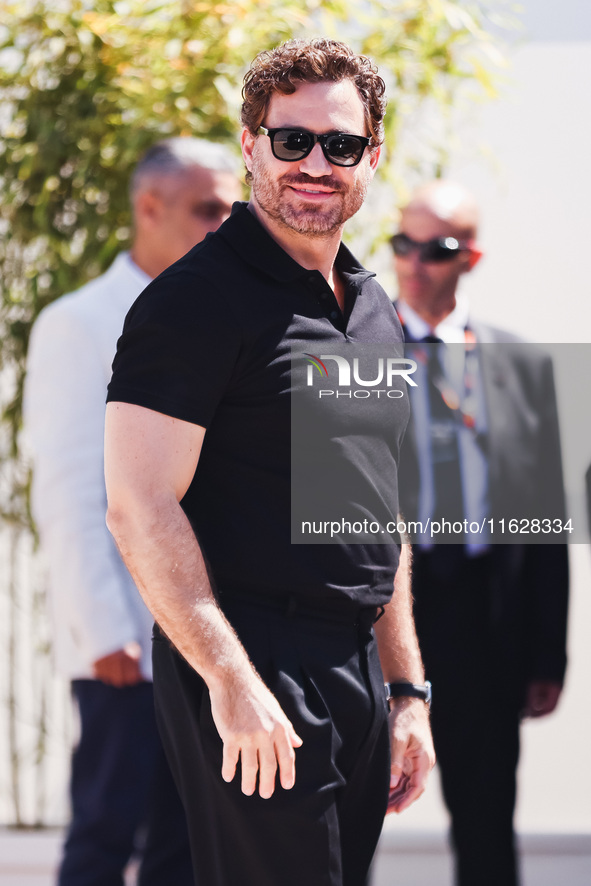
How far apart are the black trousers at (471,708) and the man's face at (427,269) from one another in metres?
0.58

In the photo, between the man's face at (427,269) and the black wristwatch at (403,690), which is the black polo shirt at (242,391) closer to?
the black wristwatch at (403,690)

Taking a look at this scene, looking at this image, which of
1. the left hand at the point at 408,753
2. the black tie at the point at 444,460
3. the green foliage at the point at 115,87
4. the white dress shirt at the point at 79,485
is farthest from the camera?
the green foliage at the point at 115,87

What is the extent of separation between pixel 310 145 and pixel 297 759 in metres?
0.79

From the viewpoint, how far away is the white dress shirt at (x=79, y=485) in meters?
2.25

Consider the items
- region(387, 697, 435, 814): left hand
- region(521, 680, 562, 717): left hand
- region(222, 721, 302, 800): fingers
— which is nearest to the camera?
region(222, 721, 302, 800): fingers

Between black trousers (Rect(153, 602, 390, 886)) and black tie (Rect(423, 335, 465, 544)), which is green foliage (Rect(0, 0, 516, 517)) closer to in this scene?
black tie (Rect(423, 335, 465, 544))

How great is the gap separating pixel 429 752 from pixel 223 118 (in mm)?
1888

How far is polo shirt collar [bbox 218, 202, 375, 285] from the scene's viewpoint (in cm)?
149

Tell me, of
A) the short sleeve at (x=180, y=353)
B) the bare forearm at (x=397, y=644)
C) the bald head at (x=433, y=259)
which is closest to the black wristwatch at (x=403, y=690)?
the bare forearm at (x=397, y=644)

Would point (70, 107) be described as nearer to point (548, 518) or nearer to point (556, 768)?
point (548, 518)

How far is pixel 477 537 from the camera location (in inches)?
96.9

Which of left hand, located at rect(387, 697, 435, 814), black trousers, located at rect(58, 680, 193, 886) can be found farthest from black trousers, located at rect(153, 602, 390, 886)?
black trousers, located at rect(58, 680, 193, 886)

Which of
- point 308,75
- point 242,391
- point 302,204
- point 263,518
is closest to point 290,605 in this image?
point 263,518

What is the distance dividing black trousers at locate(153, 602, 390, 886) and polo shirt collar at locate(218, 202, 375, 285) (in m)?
0.44
